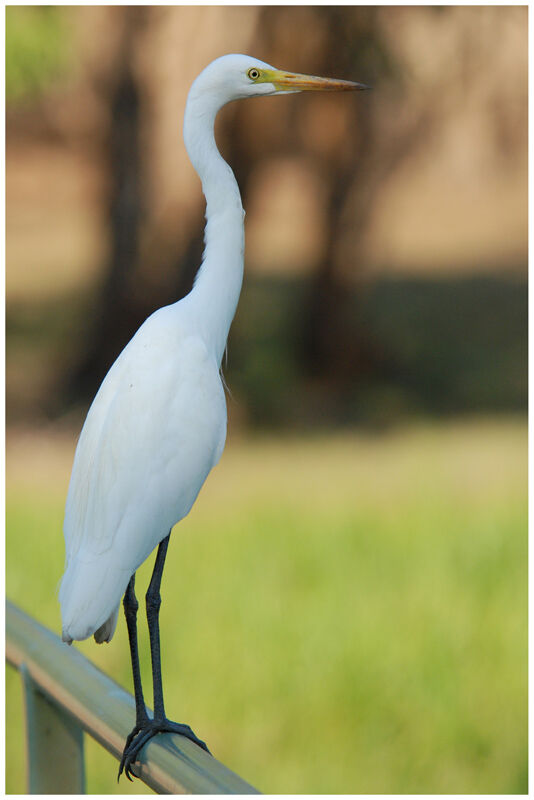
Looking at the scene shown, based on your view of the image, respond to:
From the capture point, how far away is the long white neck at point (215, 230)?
1.19 m

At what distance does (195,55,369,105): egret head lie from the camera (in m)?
1.18

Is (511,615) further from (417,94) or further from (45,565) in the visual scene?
(417,94)

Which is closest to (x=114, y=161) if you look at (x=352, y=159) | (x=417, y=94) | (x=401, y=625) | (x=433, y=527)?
(x=352, y=159)

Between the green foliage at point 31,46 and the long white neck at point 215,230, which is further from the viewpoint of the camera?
the green foliage at point 31,46

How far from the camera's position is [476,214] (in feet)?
24.1

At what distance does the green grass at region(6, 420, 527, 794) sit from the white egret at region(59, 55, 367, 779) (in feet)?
4.20

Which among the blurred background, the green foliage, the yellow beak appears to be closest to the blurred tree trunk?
the blurred background

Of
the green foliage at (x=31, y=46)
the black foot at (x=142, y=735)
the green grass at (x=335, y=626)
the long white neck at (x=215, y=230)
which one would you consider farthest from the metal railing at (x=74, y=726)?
the green foliage at (x=31, y=46)

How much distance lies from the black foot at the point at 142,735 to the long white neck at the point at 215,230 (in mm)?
422

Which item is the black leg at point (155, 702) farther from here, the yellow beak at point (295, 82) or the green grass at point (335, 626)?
the green grass at point (335, 626)

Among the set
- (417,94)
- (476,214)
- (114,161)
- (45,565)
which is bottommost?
(45,565)

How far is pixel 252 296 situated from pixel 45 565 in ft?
12.7

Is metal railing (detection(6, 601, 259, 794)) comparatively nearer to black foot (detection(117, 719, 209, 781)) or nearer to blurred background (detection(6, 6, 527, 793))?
black foot (detection(117, 719, 209, 781))

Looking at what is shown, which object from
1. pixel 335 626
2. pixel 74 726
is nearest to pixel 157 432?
pixel 74 726
